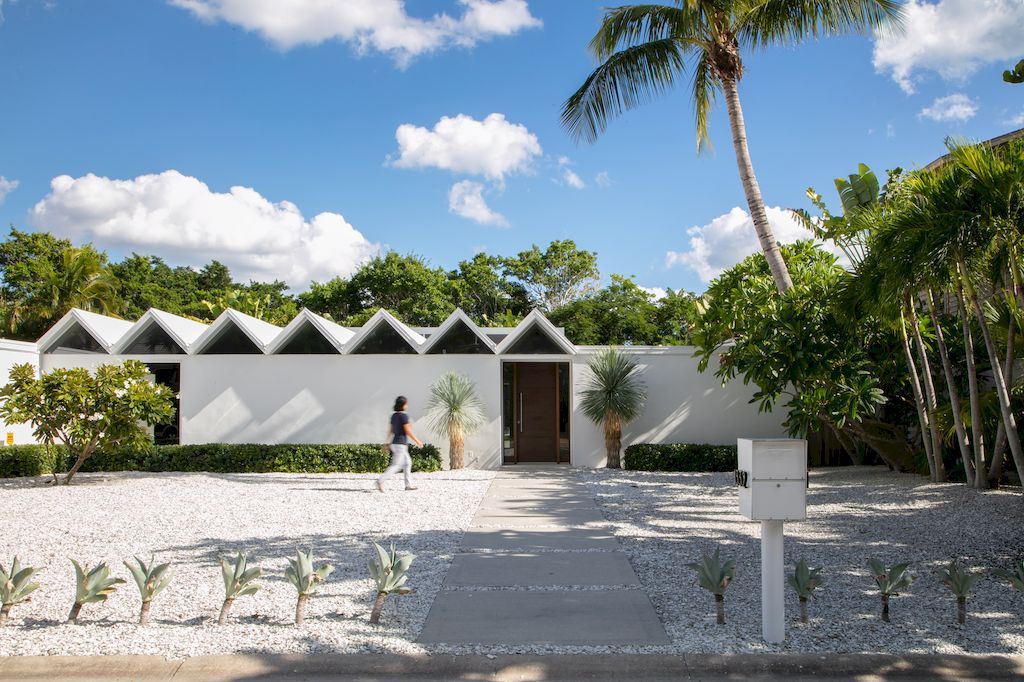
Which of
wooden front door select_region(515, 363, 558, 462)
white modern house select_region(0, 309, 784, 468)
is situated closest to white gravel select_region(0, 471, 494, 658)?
white modern house select_region(0, 309, 784, 468)

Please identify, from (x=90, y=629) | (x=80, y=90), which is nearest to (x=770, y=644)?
(x=90, y=629)

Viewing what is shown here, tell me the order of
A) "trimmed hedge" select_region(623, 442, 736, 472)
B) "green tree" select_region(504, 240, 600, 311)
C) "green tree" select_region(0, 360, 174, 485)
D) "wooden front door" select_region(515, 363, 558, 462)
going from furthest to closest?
"green tree" select_region(504, 240, 600, 311) → "wooden front door" select_region(515, 363, 558, 462) → "trimmed hedge" select_region(623, 442, 736, 472) → "green tree" select_region(0, 360, 174, 485)

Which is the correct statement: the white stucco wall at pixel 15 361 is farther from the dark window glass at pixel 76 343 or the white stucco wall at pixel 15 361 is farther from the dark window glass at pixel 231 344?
the dark window glass at pixel 231 344

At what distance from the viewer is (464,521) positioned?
9.24 metres

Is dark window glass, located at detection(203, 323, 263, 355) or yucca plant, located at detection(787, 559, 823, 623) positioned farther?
dark window glass, located at detection(203, 323, 263, 355)

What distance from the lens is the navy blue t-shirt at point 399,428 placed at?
12148 millimetres

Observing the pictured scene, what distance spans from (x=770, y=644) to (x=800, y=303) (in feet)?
26.8

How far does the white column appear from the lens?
14.9 feet

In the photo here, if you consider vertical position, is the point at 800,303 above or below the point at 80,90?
below

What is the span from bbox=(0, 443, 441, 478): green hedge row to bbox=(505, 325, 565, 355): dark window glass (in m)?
2.86

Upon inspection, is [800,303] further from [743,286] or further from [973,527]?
[973,527]

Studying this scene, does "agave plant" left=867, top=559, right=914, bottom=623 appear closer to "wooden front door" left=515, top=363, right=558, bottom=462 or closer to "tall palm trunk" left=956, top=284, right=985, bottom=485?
"tall palm trunk" left=956, top=284, right=985, bottom=485

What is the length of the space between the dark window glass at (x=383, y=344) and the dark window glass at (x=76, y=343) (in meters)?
5.94

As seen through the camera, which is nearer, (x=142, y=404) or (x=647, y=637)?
(x=647, y=637)
